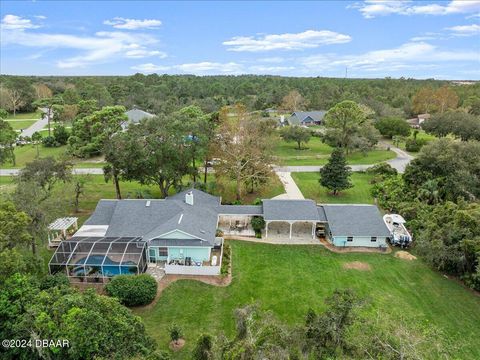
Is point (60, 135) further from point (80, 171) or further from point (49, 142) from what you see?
point (80, 171)

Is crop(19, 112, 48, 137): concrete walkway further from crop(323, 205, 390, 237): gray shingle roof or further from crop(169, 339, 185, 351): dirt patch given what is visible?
crop(169, 339, 185, 351): dirt patch

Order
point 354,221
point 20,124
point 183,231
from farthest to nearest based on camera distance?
point 20,124
point 354,221
point 183,231

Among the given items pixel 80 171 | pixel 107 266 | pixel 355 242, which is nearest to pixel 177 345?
pixel 107 266

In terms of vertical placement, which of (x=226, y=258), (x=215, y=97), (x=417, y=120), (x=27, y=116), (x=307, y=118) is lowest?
(x=226, y=258)

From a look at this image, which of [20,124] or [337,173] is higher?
[20,124]

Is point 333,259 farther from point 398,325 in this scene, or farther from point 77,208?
point 77,208

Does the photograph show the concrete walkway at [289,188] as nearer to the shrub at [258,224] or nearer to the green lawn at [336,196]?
the green lawn at [336,196]

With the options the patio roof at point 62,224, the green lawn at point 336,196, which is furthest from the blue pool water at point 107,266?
the green lawn at point 336,196

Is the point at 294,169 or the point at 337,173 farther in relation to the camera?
the point at 294,169
